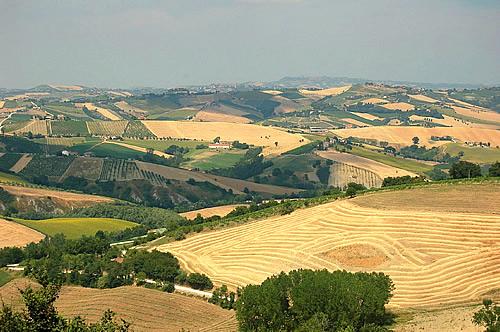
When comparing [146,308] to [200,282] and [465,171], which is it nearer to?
[200,282]

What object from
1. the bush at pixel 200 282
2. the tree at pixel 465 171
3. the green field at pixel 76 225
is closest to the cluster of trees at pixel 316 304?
the bush at pixel 200 282

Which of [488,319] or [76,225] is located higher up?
[488,319]

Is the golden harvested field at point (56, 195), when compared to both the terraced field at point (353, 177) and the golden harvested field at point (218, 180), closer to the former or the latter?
the golden harvested field at point (218, 180)

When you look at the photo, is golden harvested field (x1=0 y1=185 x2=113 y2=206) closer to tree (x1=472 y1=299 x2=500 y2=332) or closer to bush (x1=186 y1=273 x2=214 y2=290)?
bush (x1=186 y1=273 x2=214 y2=290)

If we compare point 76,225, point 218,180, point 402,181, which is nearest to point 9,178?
point 218,180

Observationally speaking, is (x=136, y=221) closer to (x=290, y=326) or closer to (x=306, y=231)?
(x=306, y=231)
